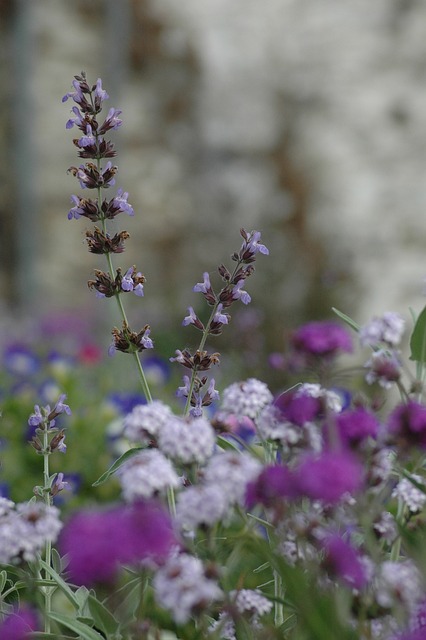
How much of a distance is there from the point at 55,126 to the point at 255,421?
5.63 m

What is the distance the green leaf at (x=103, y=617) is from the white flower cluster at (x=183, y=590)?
245mm

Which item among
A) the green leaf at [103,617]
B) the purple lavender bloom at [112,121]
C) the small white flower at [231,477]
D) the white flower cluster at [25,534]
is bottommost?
the green leaf at [103,617]

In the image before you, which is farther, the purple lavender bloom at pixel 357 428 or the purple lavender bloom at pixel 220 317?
the purple lavender bloom at pixel 220 317

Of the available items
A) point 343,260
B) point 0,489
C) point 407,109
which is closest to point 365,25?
point 407,109

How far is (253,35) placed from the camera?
5938 millimetres

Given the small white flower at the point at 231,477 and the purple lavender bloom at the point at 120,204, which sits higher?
the purple lavender bloom at the point at 120,204

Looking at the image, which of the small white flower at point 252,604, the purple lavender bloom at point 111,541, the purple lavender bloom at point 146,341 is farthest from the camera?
the purple lavender bloom at point 146,341

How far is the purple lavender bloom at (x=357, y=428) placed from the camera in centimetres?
81

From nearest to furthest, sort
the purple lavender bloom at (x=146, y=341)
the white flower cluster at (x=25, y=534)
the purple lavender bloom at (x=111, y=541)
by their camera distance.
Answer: the purple lavender bloom at (x=111, y=541) < the white flower cluster at (x=25, y=534) < the purple lavender bloom at (x=146, y=341)

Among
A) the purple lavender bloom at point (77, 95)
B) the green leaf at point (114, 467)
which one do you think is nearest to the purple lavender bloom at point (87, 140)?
the purple lavender bloom at point (77, 95)

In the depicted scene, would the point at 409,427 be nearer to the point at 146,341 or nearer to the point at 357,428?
the point at 357,428

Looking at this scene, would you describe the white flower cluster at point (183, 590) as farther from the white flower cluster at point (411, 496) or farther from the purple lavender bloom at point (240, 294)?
the purple lavender bloom at point (240, 294)

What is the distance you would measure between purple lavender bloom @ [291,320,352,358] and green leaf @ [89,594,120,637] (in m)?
0.29

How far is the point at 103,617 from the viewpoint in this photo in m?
0.92
